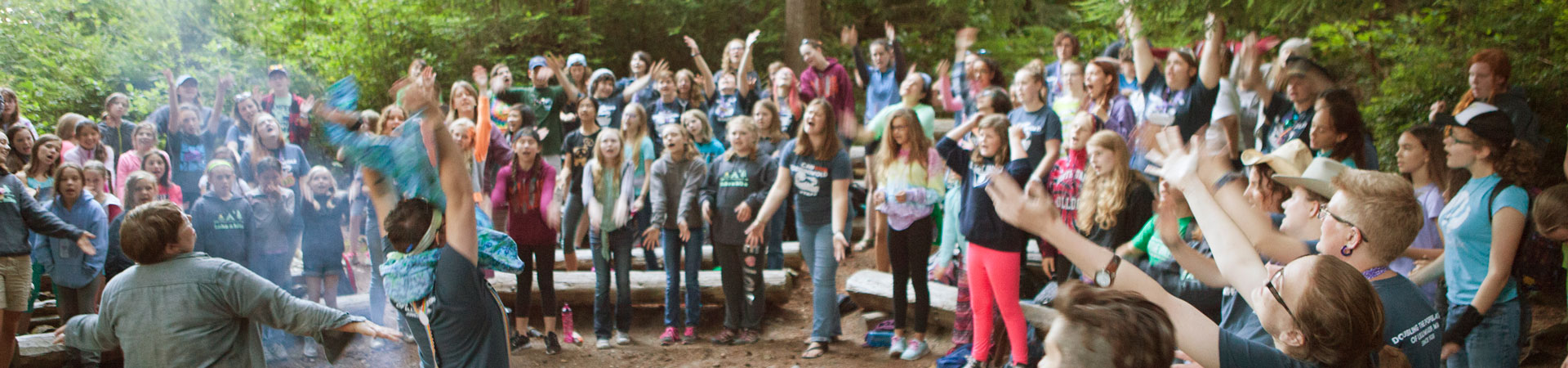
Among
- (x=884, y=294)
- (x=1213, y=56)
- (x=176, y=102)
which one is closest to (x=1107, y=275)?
(x=1213, y=56)

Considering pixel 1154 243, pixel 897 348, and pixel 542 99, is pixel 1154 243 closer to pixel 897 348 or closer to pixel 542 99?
pixel 897 348

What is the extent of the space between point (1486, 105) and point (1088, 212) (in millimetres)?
2394

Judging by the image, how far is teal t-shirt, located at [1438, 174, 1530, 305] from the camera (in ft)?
12.5

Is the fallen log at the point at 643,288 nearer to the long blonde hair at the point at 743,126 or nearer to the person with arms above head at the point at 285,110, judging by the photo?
the long blonde hair at the point at 743,126

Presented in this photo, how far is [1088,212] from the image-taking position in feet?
17.1

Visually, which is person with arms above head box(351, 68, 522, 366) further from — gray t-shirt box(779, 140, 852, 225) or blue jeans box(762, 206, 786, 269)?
blue jeans box(762, 206, 786, 269)

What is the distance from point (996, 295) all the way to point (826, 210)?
1.38 m

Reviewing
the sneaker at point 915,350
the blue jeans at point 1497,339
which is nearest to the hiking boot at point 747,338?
the sneaker at point 915,350

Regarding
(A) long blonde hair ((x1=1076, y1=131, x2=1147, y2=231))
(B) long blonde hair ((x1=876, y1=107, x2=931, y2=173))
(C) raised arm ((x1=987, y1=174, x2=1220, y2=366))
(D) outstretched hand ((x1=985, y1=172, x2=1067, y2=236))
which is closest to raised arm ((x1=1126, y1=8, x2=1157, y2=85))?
(A) long blonde hair ((x1=1076, y1=131, x2=1147, y2=231))

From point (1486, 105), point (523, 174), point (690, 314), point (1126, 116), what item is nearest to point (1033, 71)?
point (1126, 116)

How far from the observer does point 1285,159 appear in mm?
3980

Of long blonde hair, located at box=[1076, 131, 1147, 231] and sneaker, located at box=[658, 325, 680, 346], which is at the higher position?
long blonde hair, located at box=[1076, 131, 1147, 231]

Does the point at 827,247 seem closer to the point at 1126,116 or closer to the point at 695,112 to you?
the point at 695,112

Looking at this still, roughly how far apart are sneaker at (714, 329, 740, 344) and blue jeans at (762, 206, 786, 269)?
2.45 feet
